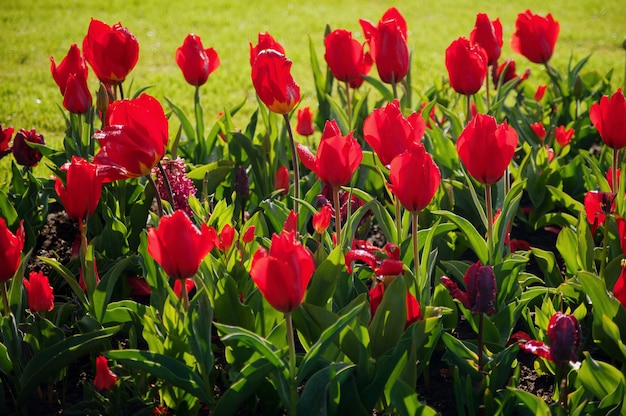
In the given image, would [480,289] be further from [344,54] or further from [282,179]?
[344,54]

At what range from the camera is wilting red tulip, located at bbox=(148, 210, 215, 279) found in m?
1.83

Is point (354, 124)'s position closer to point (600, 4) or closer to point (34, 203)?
point (34, 203)

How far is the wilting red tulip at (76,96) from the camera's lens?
113 inches

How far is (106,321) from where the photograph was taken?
2395mm

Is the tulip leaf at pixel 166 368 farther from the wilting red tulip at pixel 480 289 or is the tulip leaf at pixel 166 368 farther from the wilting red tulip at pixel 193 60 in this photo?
the wilting red tulip at pixel 193 60

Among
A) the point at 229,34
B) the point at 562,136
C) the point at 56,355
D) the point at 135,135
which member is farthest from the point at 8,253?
the point at 229,34

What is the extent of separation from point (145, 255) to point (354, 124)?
1433 millimetres

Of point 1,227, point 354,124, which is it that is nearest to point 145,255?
point 1,227

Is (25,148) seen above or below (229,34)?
below

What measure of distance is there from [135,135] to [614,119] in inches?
57.0

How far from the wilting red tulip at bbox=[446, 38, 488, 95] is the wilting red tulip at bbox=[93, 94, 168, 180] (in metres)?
1.18

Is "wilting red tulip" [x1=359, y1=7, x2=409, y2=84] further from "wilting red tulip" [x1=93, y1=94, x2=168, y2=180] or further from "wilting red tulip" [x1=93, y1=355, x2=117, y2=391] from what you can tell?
"wilting red tulip" [x1=93, y1=355, x2=117, y2=391]

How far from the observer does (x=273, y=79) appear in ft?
7.93

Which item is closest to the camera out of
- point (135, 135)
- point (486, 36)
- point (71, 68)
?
point (135, 135)
